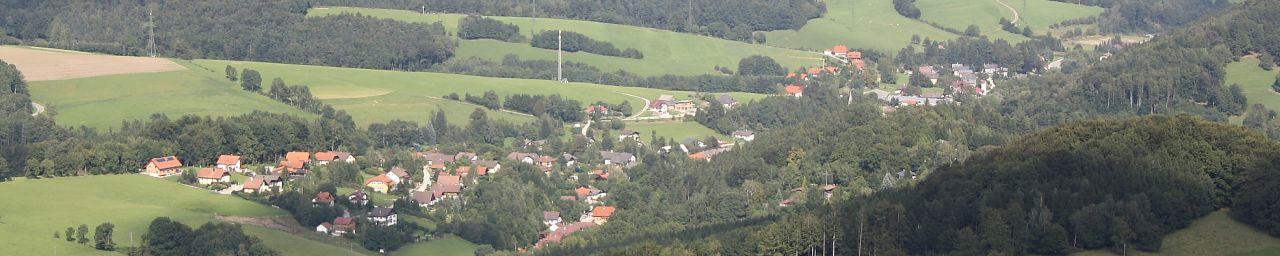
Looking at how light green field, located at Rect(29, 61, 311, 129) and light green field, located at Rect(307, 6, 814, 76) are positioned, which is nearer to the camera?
light green field, located at Rect(29, 61, 311, 129)

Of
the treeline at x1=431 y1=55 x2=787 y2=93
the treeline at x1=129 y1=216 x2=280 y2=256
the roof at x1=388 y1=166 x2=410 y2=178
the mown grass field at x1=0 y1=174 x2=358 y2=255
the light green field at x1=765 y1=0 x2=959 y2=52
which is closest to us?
the treeline at x1=129 y1=216 x2=280 y2=256

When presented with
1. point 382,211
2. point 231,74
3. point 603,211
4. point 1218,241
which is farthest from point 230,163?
point 1218,241

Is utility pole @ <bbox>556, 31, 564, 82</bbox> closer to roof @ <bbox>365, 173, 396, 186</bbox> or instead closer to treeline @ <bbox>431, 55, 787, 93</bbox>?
treeline @ <bbox>431, 55, 787, 93</bbox>

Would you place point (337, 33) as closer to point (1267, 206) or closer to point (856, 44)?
point (856, 44)

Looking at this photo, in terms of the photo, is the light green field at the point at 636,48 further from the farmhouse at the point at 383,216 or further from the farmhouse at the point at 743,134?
the farmhouse at the point at 383,216

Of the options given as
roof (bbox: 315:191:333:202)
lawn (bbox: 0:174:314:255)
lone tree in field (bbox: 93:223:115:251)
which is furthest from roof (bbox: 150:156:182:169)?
lone tree in field (bbox: 93:223:115:251)

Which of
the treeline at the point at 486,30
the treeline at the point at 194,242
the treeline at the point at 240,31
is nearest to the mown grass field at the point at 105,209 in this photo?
the treeline at the point at 194,242

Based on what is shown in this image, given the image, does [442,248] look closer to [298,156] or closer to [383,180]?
[383,180]
